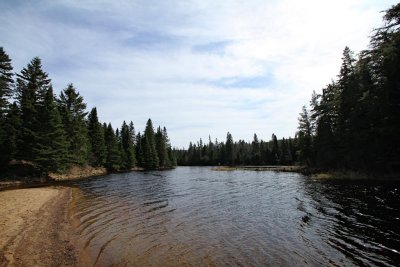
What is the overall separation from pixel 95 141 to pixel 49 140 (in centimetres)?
3087

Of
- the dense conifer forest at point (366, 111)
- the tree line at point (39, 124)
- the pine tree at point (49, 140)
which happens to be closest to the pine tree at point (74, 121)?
the tree line at point (39, 124)

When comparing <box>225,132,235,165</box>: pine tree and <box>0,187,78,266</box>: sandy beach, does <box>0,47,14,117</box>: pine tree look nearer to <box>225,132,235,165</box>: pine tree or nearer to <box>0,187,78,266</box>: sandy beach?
<box>0,187,78,266</box>: sandy beach

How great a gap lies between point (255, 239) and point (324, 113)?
5204 centimetres

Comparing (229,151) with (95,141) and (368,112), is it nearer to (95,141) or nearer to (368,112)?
(95,141)

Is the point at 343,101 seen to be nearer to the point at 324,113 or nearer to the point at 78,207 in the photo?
the point at 324,113

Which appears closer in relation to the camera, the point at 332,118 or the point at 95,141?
the point at 332,118

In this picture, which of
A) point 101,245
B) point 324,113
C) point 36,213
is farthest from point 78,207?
point 324,113

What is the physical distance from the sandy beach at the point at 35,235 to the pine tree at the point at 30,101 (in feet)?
91.7

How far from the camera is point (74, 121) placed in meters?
63.8

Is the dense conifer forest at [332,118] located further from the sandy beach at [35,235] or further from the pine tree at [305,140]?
the sandy beach at [35,235]

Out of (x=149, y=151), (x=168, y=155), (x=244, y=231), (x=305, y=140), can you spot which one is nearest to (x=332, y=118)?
(x=305, y=140)

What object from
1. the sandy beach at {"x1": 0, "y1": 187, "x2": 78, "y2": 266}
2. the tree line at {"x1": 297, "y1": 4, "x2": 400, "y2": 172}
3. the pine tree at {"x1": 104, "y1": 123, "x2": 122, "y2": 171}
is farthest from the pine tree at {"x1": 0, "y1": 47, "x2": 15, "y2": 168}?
the tree line at {"x1": 297, "y1": 4, "x2": 400, "y2": 172}

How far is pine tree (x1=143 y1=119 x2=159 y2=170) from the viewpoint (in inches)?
4117

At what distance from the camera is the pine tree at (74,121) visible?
6194 centimetres
